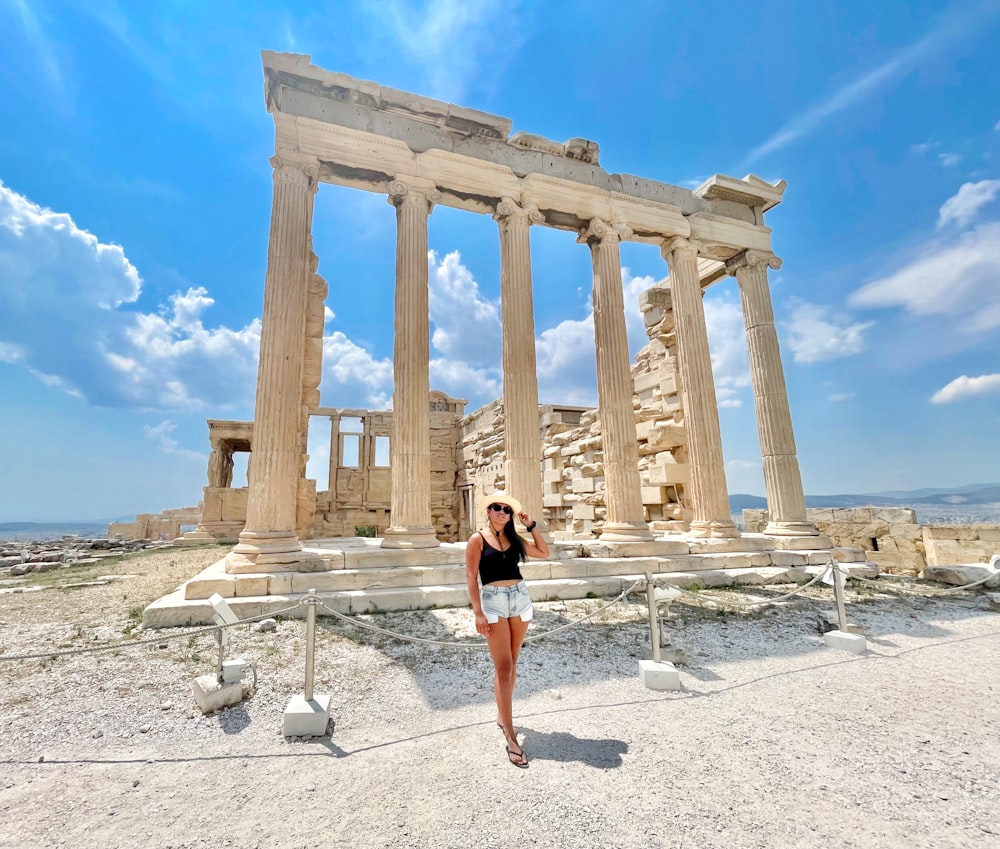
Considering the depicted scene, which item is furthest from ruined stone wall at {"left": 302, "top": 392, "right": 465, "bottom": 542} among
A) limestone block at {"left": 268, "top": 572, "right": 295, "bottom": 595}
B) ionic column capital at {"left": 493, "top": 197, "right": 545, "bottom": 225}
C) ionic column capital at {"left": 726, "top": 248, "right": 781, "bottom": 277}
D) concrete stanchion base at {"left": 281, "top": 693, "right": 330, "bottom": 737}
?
concrete stanchion base at {"left": 281, "top": 693, "right": 330, "bottom": 737}

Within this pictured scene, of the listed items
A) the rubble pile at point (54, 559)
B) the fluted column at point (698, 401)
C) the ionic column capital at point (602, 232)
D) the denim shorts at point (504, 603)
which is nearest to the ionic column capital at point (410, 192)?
the ionic column capital at point (602, 232)

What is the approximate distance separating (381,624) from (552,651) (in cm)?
240

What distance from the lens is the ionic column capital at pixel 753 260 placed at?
13094 mm

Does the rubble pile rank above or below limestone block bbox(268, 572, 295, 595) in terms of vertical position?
above

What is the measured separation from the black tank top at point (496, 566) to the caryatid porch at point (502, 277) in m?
5.27

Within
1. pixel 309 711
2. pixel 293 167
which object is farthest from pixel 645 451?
pixel 309 711

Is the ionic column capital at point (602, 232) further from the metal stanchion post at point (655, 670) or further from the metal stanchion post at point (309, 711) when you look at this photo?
the metal stanchion post at point (309, 711)

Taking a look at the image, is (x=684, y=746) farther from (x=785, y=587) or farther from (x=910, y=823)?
(x=785, y=587)

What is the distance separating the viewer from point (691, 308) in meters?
12.2

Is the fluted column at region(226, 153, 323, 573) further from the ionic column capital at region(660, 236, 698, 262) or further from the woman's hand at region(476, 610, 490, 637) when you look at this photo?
the ionic column capital at region(660, 236, 698, 262)

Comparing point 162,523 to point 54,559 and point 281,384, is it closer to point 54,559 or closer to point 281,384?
point 54,559

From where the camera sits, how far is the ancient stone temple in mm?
8680

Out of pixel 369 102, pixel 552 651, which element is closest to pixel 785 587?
pixel 552 651

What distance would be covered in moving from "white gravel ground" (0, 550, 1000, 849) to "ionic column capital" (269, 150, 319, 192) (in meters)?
7.87
